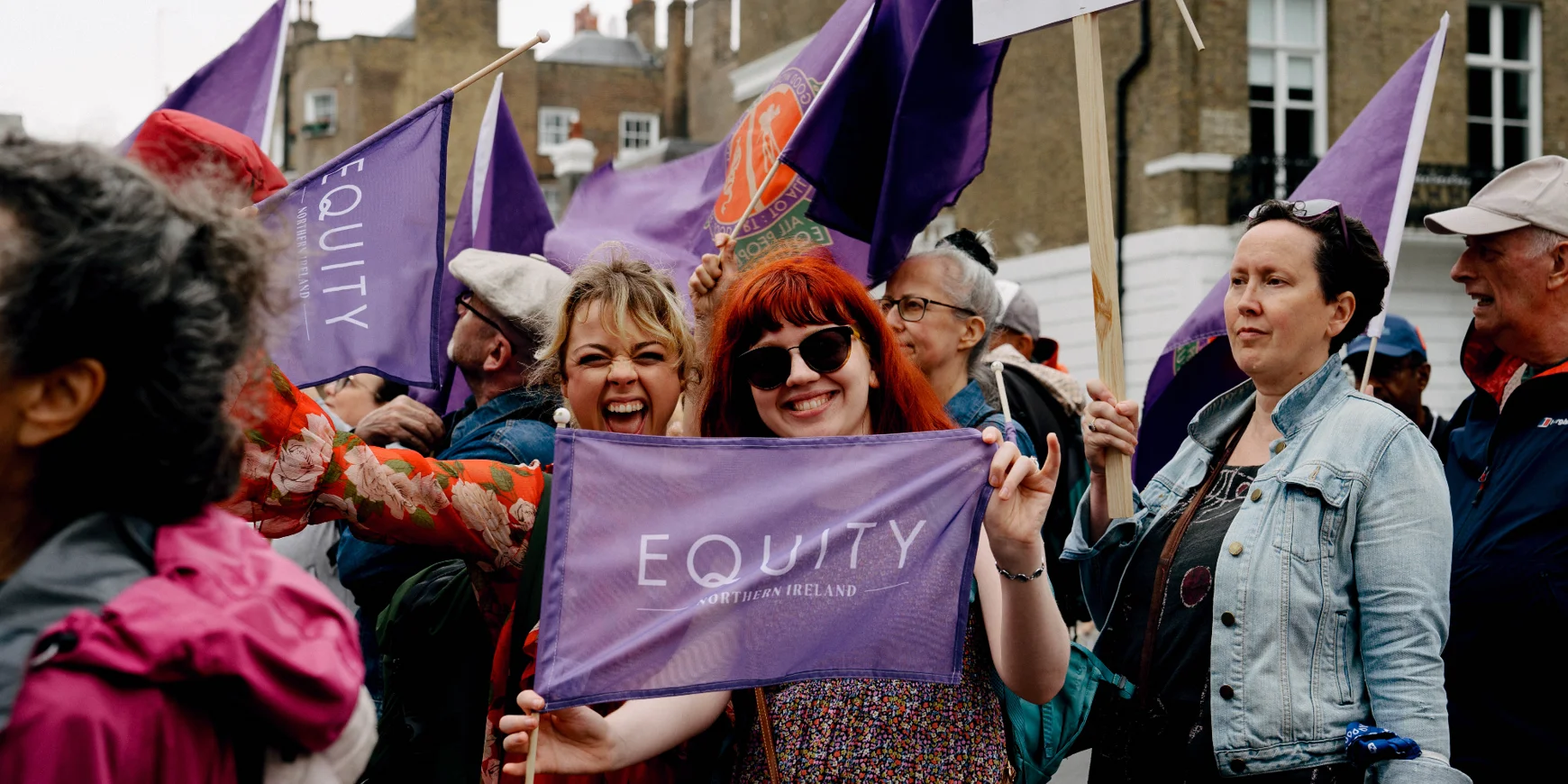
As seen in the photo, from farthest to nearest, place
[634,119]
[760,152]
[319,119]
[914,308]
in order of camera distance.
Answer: [634,119], [319,119], [760,152], [914,308]

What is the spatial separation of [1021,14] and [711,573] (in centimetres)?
171

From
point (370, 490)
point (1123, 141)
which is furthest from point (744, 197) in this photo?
point (1123, 141)

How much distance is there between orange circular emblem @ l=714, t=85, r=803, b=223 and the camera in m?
4.88

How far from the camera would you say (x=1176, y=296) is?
17344mm

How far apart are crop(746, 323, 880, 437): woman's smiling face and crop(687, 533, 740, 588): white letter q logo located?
1.36 feet

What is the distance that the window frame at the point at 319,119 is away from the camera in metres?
41.1

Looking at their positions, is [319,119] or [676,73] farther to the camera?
[319,119]

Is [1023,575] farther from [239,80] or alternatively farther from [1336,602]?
[239,80]

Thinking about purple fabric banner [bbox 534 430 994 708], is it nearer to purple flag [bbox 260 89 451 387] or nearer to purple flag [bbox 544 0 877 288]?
purple flag [bbox 260 89 451 387]

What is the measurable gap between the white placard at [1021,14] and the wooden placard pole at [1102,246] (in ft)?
0.19

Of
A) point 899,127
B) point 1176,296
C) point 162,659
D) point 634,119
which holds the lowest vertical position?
point 162,659

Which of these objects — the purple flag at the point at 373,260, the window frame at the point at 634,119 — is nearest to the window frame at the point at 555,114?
the window frame at the point at 634,119

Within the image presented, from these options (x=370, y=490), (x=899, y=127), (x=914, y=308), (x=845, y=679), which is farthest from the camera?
(x=914, y=308)

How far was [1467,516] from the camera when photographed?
3486 mm
